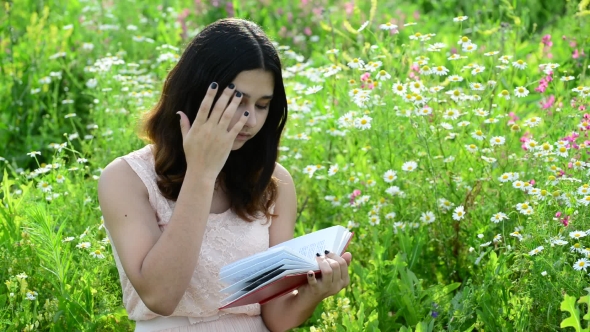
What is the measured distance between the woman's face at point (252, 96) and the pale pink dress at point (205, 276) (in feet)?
0.86

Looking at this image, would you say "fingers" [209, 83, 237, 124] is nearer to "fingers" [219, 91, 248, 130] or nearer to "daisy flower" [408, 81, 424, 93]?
"fingers" [219, 91, 248, 130]

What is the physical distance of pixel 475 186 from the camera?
9.91 ft

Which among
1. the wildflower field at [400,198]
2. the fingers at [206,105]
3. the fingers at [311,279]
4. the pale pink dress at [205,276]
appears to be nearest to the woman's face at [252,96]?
the fingers at [206,105]

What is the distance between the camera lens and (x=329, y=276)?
1.99m

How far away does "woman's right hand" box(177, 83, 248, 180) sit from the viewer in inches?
76.9

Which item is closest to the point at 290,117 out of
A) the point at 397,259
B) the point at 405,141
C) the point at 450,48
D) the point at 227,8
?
the point at 405,141

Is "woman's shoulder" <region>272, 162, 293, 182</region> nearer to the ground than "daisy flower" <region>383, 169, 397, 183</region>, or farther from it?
farther from it

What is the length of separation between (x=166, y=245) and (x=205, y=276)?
0.27 m

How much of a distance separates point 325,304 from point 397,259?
0.89 feet

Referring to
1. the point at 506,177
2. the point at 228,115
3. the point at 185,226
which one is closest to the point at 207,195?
the point at 185,226

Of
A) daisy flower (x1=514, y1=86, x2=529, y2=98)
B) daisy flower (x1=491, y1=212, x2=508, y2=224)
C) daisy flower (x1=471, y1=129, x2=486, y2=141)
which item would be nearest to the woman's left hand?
daisy flower (x1=491, y1=212, x2=508, y2=224)

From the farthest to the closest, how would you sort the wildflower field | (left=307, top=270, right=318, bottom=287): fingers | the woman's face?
the wildflower field
the woman's face
(left=307, top=270, right=318, bottom=287): fingers

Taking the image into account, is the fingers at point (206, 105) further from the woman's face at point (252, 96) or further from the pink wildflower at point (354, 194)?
the pink wildflower at point (354, 194)

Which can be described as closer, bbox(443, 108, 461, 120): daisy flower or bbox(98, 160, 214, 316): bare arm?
bbox(98, 160, 214, 316): bare arm
